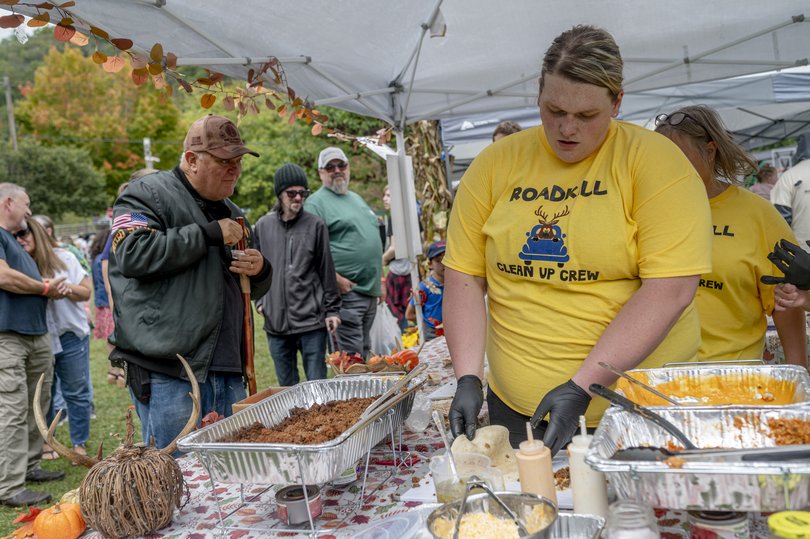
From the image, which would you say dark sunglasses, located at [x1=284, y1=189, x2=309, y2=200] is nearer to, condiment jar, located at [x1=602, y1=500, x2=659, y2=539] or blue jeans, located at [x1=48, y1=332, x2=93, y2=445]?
blue jeans, located at [x1=48, y1=332, x2=93, y2=445]

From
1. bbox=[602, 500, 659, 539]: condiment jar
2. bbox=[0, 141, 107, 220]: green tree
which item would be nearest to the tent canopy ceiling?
bbox=[602, 500, 659, 539]: condiment jar

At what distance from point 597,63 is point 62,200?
37713 millimetres

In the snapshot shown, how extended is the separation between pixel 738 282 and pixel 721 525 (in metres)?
1.40

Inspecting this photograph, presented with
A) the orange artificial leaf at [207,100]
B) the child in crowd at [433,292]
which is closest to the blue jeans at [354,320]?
the child in crowd at [433,292]

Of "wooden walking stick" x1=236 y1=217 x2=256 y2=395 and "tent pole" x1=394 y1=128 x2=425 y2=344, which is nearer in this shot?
"wooden walking stick" x1=236 y1=217 x2=256 y2=395

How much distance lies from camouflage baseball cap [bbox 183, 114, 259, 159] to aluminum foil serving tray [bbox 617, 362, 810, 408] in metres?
1.66

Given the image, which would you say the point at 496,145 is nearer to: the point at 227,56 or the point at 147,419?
the point at 227,56

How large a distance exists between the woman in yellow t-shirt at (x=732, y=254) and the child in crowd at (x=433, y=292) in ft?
6.82

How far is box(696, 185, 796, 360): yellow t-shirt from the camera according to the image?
7.72 ft

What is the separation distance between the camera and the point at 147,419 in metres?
2.68

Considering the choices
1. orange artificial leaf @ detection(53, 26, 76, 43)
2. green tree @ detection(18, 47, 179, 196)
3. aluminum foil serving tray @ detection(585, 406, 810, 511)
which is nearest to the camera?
aluminum foil serving tray @ detection(585, 406, 810, 511)

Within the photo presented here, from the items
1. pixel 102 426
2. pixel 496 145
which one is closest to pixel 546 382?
pixel 496 145

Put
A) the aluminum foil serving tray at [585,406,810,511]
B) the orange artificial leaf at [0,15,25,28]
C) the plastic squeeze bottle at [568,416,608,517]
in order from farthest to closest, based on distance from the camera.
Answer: the orange artificial leaf at [0,15,25,28] < the plastic squeeze bottle at [568,416,608,517] < the aluminum foil serving tray at [585,406,810,511]

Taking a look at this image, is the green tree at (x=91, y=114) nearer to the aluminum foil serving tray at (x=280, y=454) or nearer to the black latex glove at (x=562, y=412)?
the aluminum foil serving tray at (x=280, y=454)
